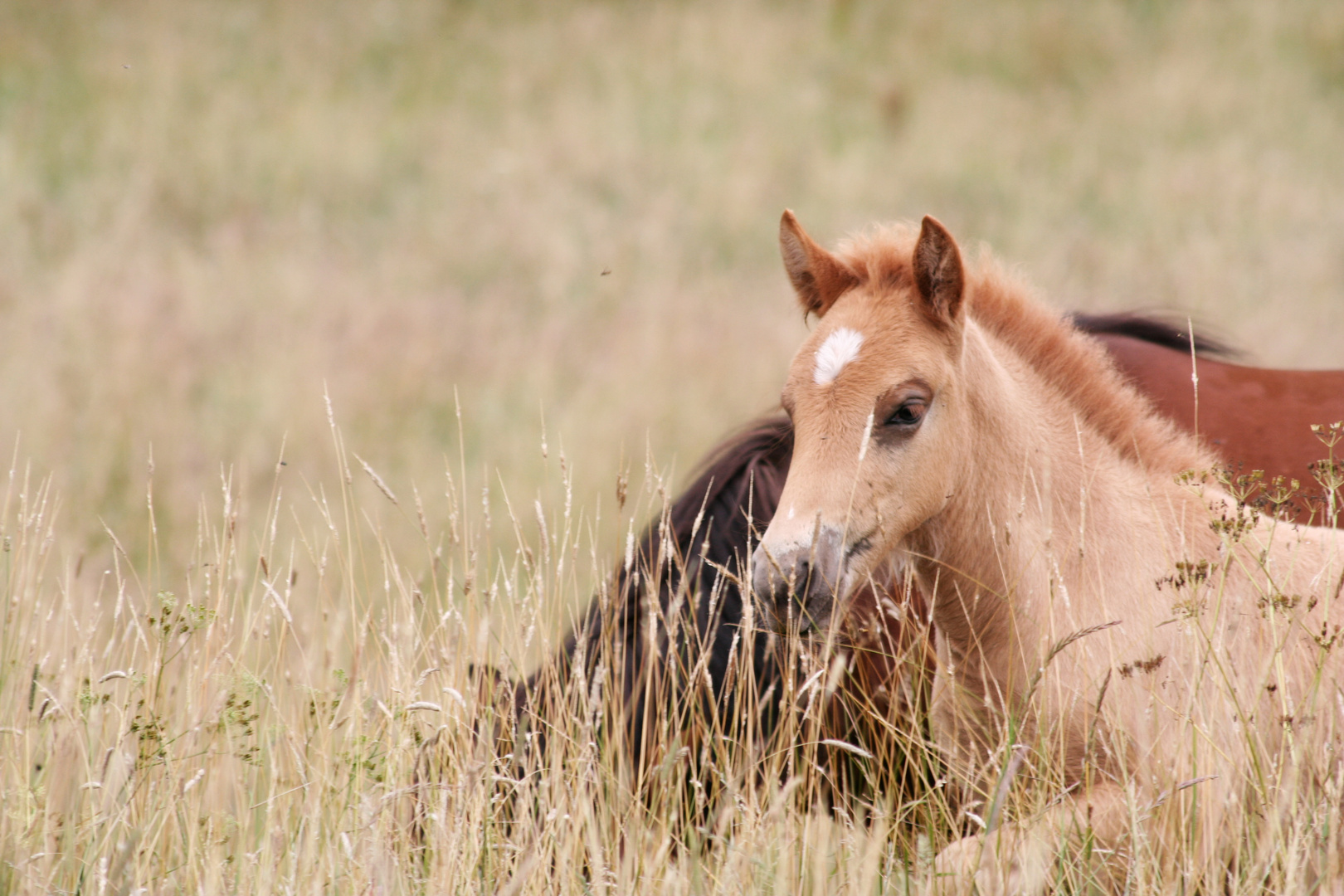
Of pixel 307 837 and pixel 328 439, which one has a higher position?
pixel 328 439

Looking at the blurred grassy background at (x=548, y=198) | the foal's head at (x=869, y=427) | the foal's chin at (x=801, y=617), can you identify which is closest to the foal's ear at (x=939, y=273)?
the foal's head at (x=869, y=427)

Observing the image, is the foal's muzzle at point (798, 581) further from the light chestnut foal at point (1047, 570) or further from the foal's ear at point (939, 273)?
the foal's ear at point (939, 273)

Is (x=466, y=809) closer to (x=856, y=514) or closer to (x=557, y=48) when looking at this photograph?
(x=856, y=514)

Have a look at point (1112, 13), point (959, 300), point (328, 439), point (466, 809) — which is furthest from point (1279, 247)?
point (466, 809)

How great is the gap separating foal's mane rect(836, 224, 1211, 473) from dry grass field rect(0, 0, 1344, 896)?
896 millimetres

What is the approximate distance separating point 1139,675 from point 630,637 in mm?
1313

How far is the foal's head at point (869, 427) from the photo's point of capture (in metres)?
2.45

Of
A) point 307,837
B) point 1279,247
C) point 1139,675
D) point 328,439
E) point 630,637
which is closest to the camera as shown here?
point 307,837

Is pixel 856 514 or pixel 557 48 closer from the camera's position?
pixel 856 514

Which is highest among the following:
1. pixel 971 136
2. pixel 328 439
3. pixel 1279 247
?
pixel 971 136

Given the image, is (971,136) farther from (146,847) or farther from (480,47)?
(146,847)

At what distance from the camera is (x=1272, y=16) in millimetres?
17453

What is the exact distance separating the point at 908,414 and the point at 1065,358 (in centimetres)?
70

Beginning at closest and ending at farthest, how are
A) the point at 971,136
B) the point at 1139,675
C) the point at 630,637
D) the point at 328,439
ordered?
the point at 1139,675 → the point at 630,637 → the point at 328,439 → the point at 971,136
